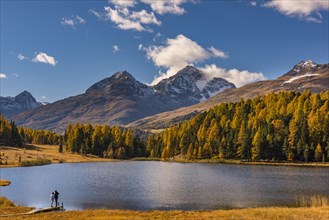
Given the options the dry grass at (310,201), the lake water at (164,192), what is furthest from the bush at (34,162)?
the dry grass at (310,201)

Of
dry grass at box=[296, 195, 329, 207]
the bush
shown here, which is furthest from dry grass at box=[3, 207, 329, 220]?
the bush

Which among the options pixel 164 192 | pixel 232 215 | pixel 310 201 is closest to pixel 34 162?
pixel 164 192

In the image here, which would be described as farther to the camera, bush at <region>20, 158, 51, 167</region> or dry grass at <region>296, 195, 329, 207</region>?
bush at <region>20, 158, 51, 167</region>

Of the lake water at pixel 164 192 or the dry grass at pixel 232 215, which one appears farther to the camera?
the lake water at pixel 164 192

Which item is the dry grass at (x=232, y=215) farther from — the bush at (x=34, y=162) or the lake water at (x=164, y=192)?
the bush at (x=34, y=162)

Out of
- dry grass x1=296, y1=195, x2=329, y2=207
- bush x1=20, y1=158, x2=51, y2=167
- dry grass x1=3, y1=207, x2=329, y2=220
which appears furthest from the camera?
bush x1=20, y1=158, x2=51, y2=167

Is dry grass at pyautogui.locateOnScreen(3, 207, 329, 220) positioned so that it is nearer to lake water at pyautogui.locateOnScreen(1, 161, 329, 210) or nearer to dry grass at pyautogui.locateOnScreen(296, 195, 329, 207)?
dry grass at pyautogui.locateOnScreen(296, 195, 329, 207)

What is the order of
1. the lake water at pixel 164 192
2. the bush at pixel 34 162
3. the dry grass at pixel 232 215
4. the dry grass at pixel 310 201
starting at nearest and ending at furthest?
the dry grass at pixel 232 215, the dry grass at pixel 310 201, the lake water at pixel 164 192, the bush at pixel 34 162

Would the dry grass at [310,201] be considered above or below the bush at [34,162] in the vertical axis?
below

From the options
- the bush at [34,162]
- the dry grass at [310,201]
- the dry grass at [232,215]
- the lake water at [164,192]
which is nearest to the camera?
the dry grass at [232,215]

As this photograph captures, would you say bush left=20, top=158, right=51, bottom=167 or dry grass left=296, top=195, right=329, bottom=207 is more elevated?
bush left=20, top=158, right=51, bottom=167

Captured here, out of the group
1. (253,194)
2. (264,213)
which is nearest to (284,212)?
(264,213)

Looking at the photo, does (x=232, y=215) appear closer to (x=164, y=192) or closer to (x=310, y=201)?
(x=310, y=201)

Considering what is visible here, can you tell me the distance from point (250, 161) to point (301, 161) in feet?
83.2
